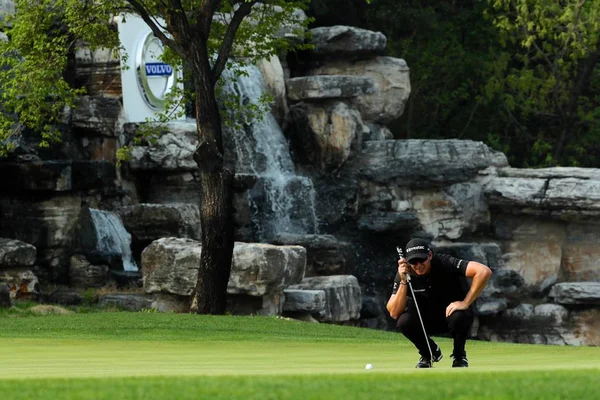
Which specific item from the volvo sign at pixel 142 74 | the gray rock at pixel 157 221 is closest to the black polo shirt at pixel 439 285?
the gray rock at pixel 157 221

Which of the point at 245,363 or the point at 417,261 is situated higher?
the point at 417,261

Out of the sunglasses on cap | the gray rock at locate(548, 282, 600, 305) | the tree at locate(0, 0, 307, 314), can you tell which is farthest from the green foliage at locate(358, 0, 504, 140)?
the sunglasses on cap

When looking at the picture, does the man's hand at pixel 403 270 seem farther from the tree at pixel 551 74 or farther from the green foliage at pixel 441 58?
the green foliage at pixel 441 58

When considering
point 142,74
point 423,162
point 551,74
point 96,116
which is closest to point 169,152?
point 96,116

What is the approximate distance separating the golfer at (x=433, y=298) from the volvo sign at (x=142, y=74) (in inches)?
839

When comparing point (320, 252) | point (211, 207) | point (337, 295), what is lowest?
point (337, 295)

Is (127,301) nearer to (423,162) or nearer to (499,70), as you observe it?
(423,162)

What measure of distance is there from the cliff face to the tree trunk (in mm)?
6018

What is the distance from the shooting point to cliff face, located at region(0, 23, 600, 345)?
30.6 m

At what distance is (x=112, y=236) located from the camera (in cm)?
3164

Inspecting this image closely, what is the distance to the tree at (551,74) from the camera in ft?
133

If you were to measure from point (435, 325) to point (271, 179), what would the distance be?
895 inches

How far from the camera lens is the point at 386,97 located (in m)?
39.7

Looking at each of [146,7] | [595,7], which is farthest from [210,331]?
[595,7]
